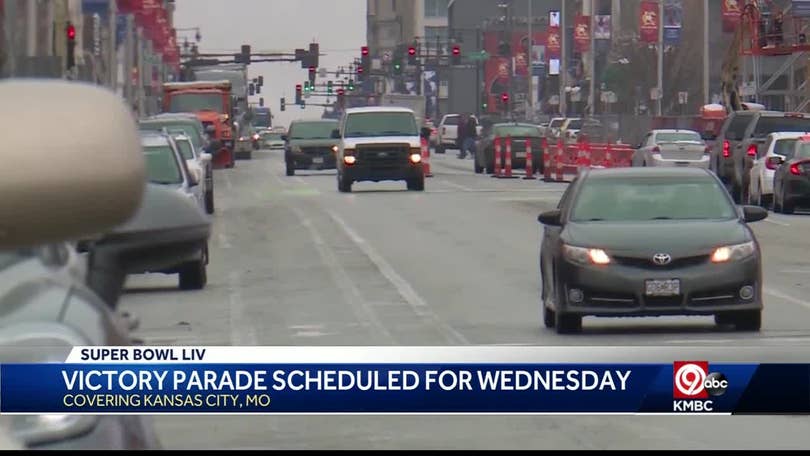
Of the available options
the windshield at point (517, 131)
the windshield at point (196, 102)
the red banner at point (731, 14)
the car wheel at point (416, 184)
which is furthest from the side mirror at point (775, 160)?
the red banner at point (731, 14)

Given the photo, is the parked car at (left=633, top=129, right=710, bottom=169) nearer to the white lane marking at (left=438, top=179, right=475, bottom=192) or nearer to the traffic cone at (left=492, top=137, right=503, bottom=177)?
the white lane marking at (left=438, top=179, right=475, bottom=192)

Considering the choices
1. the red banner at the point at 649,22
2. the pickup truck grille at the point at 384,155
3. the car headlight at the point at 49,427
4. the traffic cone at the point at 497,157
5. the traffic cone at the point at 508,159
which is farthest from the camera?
the red banner at the point at 649,22

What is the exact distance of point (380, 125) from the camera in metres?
49.4

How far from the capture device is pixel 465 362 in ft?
12.9

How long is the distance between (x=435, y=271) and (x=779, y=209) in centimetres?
1649

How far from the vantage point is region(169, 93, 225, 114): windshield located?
70.8m

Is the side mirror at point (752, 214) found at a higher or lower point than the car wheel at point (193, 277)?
higher

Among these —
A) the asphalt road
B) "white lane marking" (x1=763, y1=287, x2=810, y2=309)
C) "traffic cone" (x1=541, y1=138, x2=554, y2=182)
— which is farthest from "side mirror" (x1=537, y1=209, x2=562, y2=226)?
"traffic cone" (x1=541, y1=138, x2=554, y2=182)

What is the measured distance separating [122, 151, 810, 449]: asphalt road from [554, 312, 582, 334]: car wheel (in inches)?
4.4

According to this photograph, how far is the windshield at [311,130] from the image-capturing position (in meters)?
63.3

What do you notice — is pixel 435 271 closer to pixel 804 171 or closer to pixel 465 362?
pixel 804 171

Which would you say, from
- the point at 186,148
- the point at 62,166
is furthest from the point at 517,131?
the point at 62,166

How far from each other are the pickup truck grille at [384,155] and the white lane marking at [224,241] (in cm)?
1513

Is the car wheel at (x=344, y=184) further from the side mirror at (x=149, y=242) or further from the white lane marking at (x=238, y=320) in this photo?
the side mirror at (x=149, y=242)
